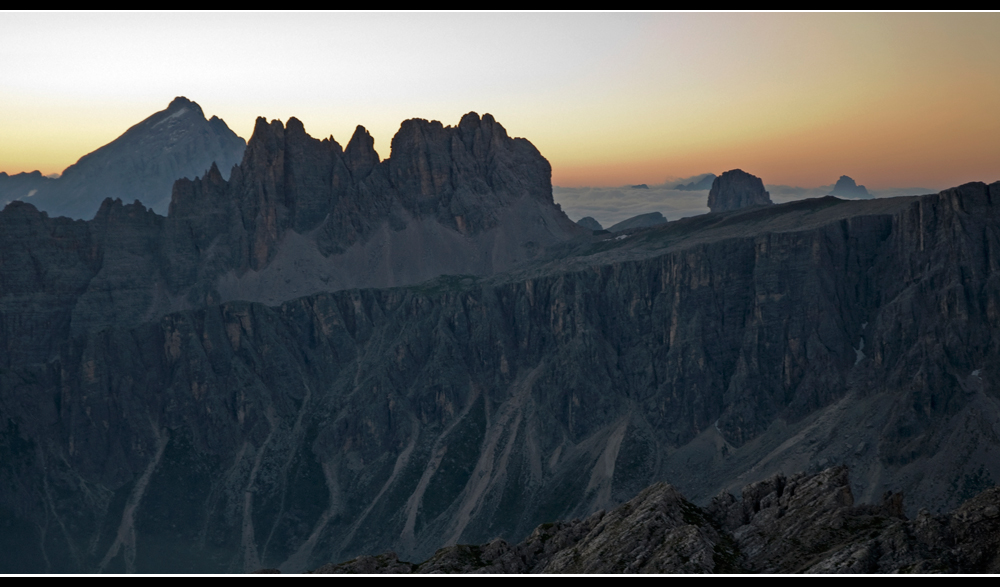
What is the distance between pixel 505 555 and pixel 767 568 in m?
32.3

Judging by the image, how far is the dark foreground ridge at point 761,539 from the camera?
8819 centimetres

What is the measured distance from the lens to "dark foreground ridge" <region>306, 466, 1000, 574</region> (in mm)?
88188

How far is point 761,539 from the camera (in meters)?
103

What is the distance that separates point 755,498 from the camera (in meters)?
114

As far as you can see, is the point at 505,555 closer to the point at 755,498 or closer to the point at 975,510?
the point at 755,498
